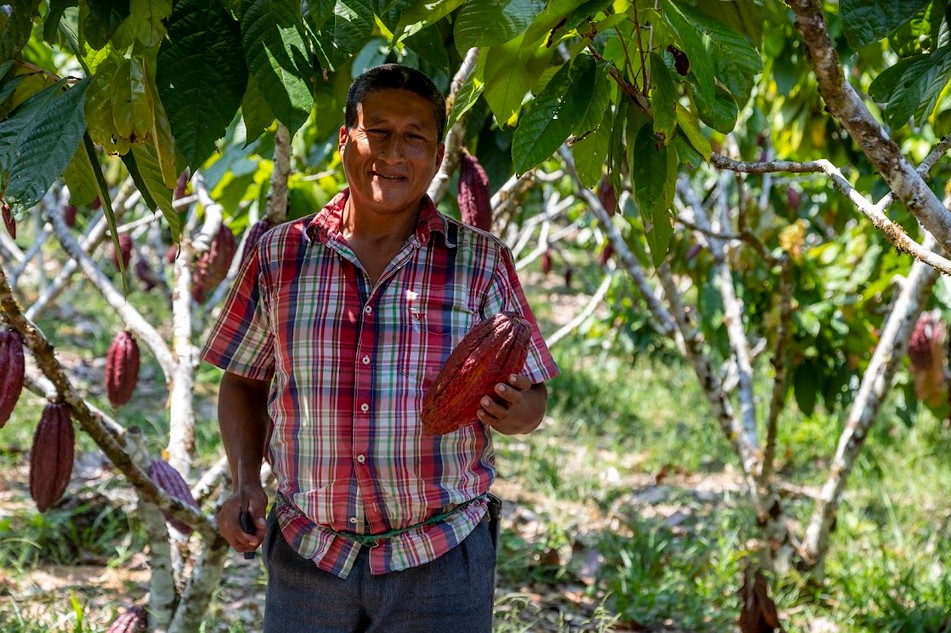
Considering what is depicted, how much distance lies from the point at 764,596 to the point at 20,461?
8.59 ft

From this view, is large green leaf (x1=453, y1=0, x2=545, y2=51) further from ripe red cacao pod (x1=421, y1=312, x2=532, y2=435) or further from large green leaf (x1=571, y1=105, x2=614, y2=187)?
ripe red cacao pod (x1=421, y1=312, x2=532, y2=435)

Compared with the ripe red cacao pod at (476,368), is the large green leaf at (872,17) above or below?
above

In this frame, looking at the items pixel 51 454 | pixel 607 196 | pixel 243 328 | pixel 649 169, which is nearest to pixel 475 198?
pixel 243 328

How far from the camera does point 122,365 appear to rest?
2662mm

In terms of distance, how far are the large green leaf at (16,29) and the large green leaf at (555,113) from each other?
1.81 feet

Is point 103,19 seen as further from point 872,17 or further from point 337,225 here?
point 872,17

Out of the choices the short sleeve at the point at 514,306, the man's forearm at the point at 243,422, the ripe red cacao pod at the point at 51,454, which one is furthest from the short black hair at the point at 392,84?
the ripe red cacao pod at the point at 51,454

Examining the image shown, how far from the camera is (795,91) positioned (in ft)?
10.1

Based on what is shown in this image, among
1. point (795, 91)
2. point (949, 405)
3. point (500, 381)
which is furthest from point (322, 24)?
point (949, 405)

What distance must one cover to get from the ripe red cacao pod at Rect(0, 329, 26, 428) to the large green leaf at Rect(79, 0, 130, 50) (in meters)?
0.81

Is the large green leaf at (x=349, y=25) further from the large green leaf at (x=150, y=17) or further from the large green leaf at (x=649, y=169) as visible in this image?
the large green leaf at (x=649, y=169)

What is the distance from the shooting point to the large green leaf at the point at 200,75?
1005mm

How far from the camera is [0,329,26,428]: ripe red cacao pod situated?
5.50ft

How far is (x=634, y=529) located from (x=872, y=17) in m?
2.59
